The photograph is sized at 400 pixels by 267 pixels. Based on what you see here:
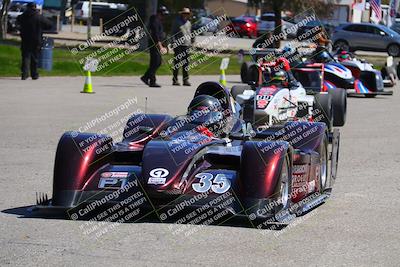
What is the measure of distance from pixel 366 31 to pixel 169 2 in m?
10.5

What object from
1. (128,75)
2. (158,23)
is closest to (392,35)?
(128,75)

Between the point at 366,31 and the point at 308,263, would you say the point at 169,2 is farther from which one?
the point at 308,263

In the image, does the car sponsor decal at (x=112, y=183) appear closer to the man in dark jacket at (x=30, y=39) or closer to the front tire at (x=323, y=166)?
the front tire at (x=323, y=166)

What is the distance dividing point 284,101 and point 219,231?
747cm

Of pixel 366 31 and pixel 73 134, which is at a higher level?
pixel 73 134

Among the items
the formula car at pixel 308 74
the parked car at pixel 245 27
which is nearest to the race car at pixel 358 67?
the formula car at pixel 308 74

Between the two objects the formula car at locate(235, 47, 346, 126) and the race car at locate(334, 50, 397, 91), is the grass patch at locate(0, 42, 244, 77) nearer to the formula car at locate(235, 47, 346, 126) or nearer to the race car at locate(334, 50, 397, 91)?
the formula car at locate(235, 47, 346, 126)

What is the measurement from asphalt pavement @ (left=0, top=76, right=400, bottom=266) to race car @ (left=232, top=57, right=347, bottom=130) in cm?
62

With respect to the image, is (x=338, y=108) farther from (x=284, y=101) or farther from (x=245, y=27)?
(x=245, y=27)

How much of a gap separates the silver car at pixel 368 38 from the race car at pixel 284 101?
33.6m

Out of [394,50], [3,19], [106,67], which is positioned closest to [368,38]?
[394,50]

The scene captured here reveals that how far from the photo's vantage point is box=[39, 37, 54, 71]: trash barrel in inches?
1073

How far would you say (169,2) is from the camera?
47.2 metres

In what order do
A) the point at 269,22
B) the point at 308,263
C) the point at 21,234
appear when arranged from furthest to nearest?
1. the point at 269,22
2. the point at 21,234
3. the point at 308,263
